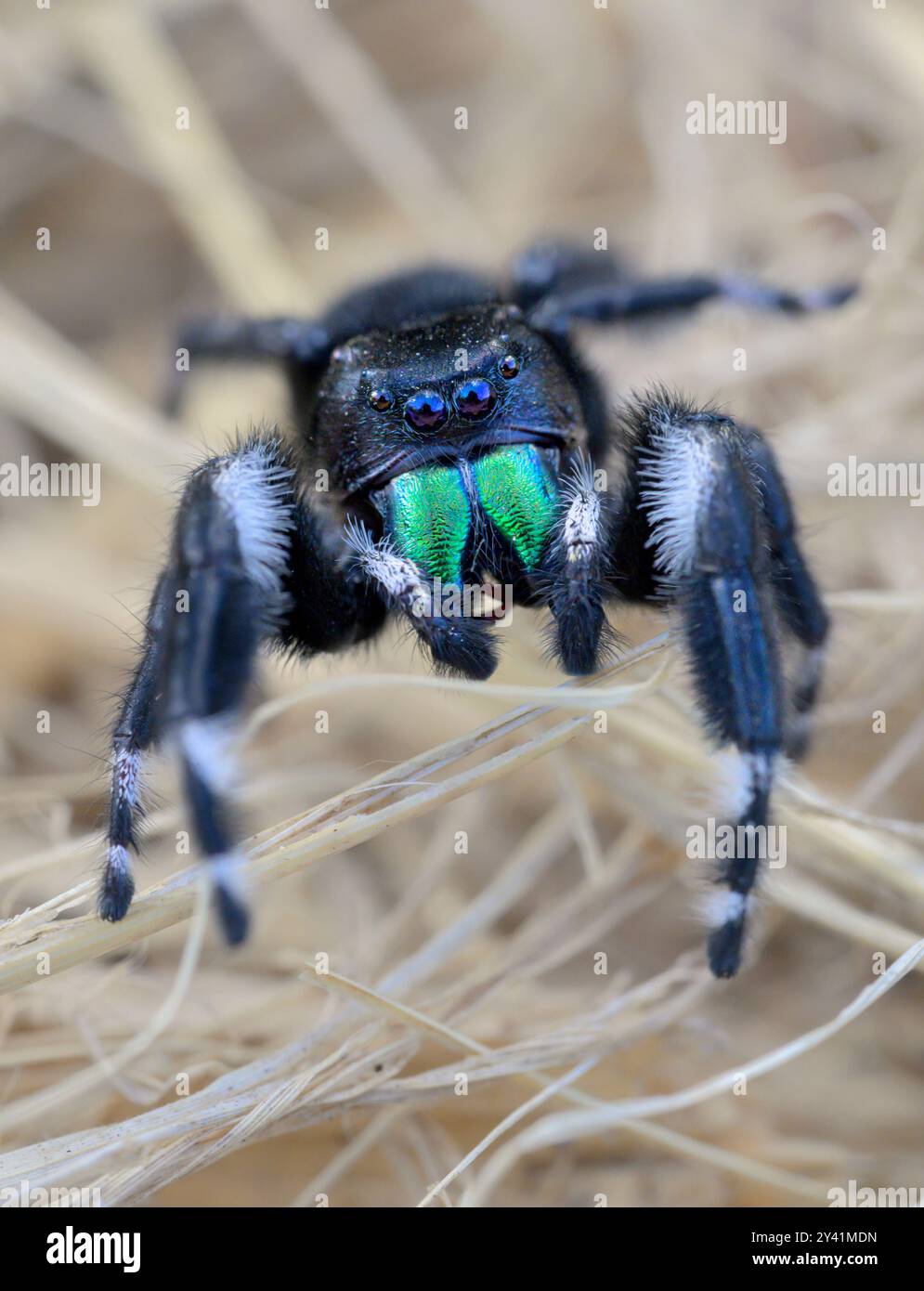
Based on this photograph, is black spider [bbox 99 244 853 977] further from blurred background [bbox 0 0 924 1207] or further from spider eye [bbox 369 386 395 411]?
blurred background [bbox 0 0 924 1207]

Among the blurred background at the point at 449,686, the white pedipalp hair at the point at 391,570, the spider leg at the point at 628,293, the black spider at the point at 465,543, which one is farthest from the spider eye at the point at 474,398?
the spider leg at the point at 628,293

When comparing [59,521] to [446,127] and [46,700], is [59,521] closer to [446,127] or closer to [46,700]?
[46,700]

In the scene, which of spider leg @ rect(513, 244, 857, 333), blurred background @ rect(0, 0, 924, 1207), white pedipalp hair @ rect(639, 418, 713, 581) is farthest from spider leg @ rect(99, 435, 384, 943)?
spider leg @ rect(513, 244, 857, 333)

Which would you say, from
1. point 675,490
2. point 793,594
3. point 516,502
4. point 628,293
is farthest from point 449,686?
point 628,293

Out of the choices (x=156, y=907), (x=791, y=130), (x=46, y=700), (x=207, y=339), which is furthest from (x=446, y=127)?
(x=156, y=907)

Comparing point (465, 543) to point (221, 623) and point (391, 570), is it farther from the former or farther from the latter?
point (221, 623)
